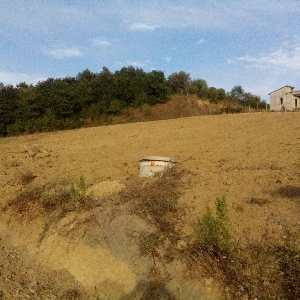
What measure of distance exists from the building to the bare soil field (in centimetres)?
1776

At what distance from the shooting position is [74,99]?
23594 mm

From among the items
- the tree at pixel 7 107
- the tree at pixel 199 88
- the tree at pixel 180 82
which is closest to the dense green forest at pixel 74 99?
the tree at pixel 7 107

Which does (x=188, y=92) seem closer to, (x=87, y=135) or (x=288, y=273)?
(x=87, y=135)

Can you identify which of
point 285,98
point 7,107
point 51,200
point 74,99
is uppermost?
point 74,99

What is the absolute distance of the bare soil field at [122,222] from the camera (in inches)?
162

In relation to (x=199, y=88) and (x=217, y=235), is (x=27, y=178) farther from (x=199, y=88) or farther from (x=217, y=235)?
(x=199, y=88)

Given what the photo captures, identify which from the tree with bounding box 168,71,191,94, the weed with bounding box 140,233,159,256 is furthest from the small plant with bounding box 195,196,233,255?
the tree with bounding box 168,71,191,94

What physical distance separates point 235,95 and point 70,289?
31.3 metres

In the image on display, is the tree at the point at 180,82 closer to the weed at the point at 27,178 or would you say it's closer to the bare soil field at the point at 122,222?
the bare soil field at the point at 122,222

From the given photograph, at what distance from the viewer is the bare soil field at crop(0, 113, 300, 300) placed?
162 inches

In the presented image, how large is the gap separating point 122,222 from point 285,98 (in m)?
24.0

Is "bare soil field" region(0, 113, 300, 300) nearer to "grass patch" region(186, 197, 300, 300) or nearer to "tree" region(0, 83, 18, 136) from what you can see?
"grass patch" region(186, 197, 300, 300)

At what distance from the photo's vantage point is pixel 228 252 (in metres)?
3.93

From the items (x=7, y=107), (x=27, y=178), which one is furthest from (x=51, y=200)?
(x=7, y=107)
